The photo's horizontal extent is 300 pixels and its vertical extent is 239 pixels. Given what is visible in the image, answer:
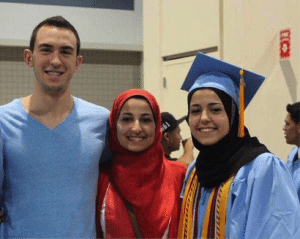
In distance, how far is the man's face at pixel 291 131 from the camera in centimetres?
413

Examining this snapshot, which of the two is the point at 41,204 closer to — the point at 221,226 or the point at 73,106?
the point at 73,106

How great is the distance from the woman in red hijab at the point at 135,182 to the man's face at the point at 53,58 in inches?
11.4

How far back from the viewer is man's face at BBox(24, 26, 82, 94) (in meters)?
2.12

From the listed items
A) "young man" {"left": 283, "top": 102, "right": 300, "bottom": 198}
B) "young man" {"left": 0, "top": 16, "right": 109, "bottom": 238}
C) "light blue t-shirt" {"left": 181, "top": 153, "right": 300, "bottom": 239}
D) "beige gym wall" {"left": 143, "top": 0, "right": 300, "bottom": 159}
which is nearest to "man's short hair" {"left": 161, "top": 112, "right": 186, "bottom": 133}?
"beige gym wall" {"left": 143, "top": 0, "right": 300, "bottom": 159}

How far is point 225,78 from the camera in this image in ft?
7.25

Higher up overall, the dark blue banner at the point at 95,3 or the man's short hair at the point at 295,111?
the dark blue banner at the point at 95,3

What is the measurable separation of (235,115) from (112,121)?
0.52 m

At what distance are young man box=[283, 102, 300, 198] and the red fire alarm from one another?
489 millimetres

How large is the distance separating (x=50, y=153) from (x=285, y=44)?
9.39 ft

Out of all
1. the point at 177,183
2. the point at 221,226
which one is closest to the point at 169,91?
the point at 177,183

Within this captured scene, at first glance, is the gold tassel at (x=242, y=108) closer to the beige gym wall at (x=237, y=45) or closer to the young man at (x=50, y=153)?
the young man at (x=50, y=153)

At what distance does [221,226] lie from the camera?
2023 millimetres

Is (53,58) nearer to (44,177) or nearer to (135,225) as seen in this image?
(44,177)

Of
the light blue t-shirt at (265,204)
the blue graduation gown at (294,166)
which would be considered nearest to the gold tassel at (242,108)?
the light blue t-shirt at (265,204)
